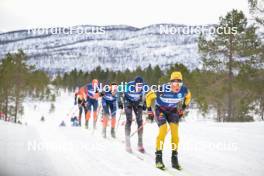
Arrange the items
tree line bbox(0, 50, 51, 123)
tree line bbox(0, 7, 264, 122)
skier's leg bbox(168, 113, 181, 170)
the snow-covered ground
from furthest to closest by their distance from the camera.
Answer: tree line bbox(0, 50, 51, 123) < tree line bbox(0, 7, 264, 122) < skier's leg bbox(168, 113, 181, 170) < the snow-covered ground

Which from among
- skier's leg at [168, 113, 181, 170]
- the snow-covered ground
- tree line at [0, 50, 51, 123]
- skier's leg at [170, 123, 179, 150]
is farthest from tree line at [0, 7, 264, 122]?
skier's leg at [170, 123, 179, 150]

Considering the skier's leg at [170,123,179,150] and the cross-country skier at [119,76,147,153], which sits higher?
the cross-country skier at [119,76,147,153]

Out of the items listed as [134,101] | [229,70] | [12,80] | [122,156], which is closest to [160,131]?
[122,156]

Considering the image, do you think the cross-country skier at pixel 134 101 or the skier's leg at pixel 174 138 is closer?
the skier's leg at pixel 174 138

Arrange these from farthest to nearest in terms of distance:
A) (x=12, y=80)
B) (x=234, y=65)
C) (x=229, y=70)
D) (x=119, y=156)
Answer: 1. (x=12, y=80)
2. (x=229, y=70)
3. (x=234, y=65)
4. (x=119, y=156)

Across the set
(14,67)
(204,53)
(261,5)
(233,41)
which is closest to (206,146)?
(261,5)

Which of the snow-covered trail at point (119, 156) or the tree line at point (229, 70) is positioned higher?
the tree line at point (229, 70)

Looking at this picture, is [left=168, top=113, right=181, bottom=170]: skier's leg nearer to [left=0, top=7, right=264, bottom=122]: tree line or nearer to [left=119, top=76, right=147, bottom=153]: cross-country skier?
[left=119, top=76, right=147, bottom=153]: cross-country skier

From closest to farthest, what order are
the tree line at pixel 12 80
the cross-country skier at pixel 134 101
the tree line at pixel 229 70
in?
the cross-country skier at pixel 134 101, the tree line at pixel 229 70, the tree line at pixel 12 80

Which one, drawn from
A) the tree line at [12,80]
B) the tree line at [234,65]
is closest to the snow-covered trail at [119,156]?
the tree line at [234,65]

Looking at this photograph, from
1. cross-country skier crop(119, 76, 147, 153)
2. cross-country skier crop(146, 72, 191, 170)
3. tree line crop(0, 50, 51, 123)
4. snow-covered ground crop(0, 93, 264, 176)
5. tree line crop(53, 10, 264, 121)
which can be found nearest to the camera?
snow-covered ground crop(0, 93, 264, 176)

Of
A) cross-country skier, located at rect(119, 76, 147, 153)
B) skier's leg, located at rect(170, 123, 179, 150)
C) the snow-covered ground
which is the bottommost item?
the snow-covered ground

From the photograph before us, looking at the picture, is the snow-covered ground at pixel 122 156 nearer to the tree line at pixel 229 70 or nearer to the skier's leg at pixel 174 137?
the skier's leg at pixel 174 137

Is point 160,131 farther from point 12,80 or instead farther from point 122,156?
point 12,80
